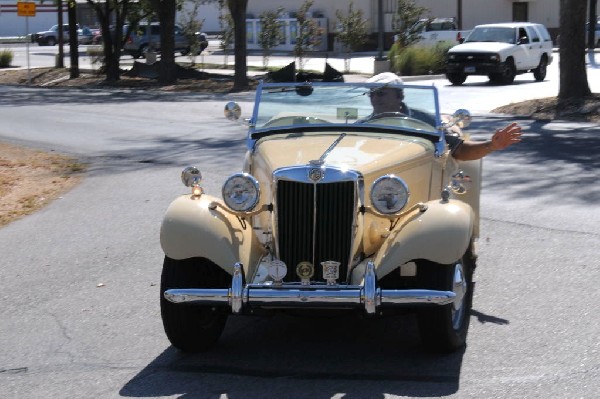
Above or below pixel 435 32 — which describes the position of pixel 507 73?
below

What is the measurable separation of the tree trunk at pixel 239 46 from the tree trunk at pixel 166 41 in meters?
3.39

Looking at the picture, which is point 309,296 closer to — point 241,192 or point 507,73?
point 241,192

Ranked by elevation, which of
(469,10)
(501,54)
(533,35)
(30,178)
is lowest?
(30,178)

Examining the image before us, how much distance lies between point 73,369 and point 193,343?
2.35 ft

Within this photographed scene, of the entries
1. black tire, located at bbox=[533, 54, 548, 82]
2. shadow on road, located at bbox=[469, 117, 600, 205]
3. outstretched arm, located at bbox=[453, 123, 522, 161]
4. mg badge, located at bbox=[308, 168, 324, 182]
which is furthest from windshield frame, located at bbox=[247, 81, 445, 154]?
black tire, located at bbox=[533, 54, 548, 82]

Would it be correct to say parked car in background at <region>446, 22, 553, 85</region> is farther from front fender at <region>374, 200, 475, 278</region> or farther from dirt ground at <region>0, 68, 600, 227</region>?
front fender at <region>374, 200, 475, 278</region>

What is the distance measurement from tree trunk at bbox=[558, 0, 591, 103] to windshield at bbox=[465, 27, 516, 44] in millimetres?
11325

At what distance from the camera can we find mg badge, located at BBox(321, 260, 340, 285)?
5.89 m

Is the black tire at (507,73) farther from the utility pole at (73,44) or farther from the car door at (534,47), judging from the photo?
the utility pole at (73,44)

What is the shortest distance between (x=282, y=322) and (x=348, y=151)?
4.26ft

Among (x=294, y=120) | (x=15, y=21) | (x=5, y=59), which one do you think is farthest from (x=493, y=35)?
(x=15, y=21)

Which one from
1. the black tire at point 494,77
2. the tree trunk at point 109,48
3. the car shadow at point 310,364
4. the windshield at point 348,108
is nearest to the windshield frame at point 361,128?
the windshield at point 348,108

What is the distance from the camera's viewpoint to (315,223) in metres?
6.04

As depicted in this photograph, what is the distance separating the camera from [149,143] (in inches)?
695
